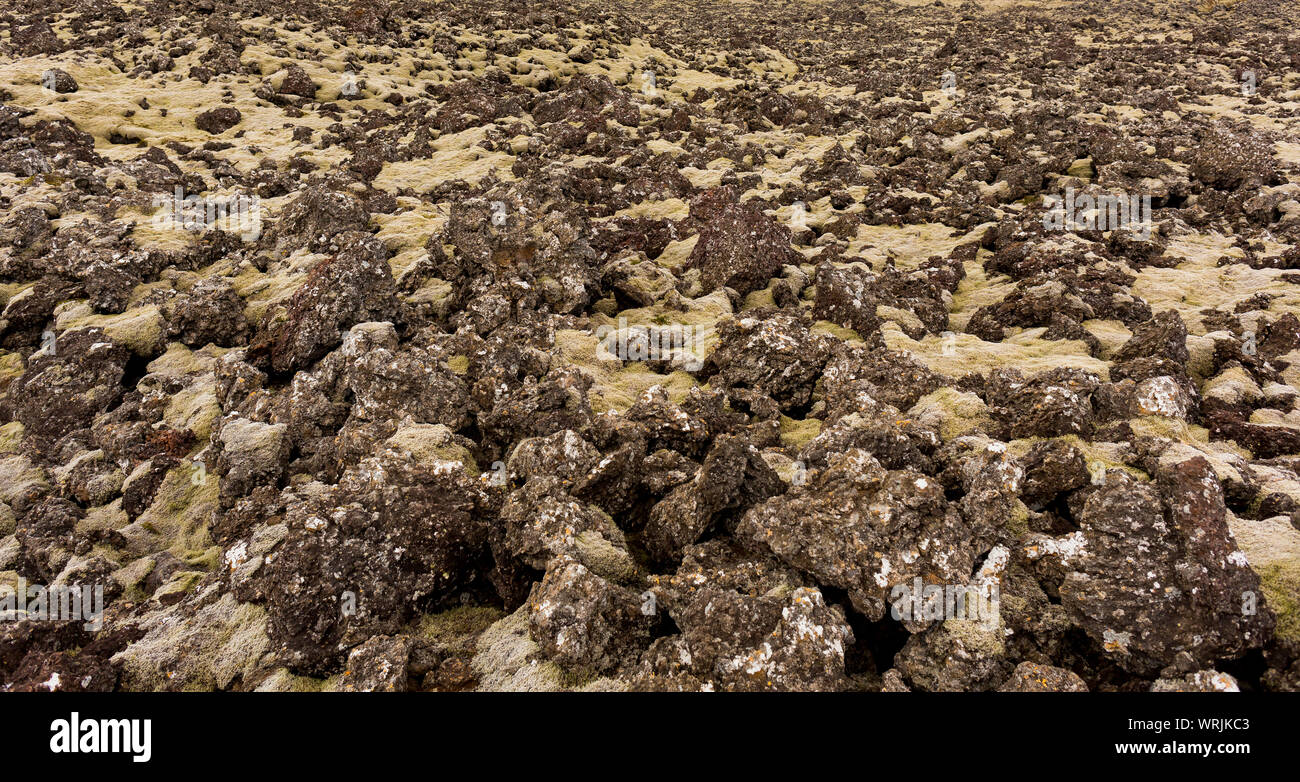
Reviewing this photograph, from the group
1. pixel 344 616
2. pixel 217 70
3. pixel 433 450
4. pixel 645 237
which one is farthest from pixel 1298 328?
pixel 217 70

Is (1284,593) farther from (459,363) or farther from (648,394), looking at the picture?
(459,363)

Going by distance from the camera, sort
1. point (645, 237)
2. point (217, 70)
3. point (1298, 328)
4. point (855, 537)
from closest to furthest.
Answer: point (855, 537)
point (1298, 328)
point (645, 237)
point (217, 70)

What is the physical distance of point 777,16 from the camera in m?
59.2

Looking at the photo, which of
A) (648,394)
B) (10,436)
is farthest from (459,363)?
(10,436)

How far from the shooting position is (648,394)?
11.0 m

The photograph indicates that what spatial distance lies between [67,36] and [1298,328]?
5498 centimetres

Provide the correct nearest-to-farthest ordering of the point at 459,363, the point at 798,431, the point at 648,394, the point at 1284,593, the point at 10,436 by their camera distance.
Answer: the point at 1284,593
the point at 648,394
the point at 798,431
the point at 459,363
the point at 10,436

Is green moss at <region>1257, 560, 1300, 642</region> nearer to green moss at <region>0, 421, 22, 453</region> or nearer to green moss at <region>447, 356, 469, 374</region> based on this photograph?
green moss at <region>447, 356, 469, 374</region>

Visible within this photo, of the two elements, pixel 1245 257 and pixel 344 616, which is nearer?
pixel 344 616

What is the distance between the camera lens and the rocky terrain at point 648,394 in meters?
7.17

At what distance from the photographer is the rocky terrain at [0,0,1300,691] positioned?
7.17 meters

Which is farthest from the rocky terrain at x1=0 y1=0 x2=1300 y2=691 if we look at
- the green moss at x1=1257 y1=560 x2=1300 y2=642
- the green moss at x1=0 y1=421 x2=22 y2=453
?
the green moss at x1=0 y1=421 x2=22 y2=453

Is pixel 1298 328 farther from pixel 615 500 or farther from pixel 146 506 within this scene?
pixel 146 506

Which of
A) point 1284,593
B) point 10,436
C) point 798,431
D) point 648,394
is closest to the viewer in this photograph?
point 1284,593
